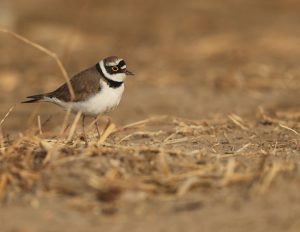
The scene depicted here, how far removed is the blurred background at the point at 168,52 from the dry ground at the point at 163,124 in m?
0.03

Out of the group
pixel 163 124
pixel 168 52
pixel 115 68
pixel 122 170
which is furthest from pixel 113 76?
pixel 168 52

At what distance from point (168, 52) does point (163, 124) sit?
5568mm

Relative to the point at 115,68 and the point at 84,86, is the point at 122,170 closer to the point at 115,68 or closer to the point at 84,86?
the point at 84,86

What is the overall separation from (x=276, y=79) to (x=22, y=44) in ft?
17.9

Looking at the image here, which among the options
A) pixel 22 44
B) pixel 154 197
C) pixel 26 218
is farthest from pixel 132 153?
pixel 22 44

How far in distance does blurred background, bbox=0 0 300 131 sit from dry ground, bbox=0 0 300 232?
3cm

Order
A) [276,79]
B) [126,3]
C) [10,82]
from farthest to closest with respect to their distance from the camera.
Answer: [126,3] → [10,82] → [276,79]

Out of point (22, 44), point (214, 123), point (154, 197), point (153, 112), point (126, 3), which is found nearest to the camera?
point (154, 197)

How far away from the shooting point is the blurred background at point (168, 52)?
9781mm

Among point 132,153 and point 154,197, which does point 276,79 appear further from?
point 154,197

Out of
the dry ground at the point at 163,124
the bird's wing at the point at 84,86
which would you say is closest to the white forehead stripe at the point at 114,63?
the bird's wing at the point at 84,86

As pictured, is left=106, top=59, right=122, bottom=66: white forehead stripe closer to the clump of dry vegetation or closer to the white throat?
the white throat

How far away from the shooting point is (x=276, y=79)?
10750mm

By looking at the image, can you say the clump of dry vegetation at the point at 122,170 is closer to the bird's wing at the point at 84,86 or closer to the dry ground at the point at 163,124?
the dry ground at the point at 163,124
